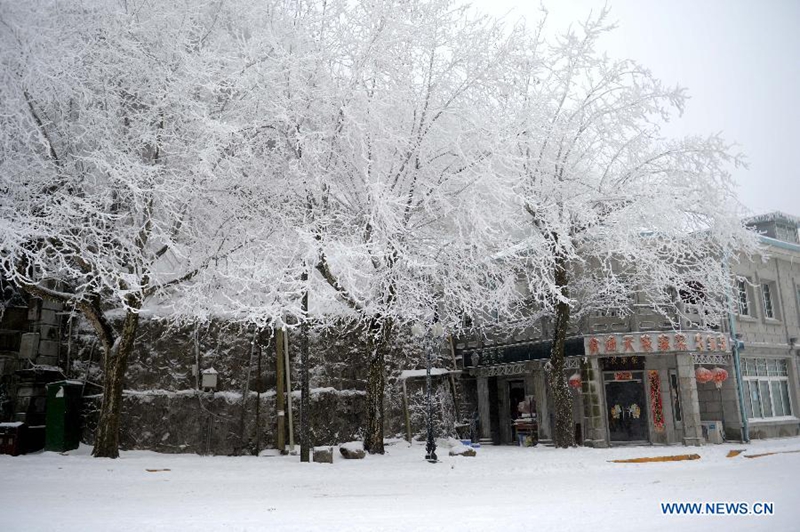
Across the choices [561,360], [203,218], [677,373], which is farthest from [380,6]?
[677,373]

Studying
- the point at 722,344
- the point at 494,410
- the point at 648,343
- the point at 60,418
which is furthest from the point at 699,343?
the point at 60,418

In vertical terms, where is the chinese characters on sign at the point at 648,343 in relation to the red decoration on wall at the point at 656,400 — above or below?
above

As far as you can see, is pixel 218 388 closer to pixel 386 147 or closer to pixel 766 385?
pixel 386 147

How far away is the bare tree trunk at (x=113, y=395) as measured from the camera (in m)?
14.1

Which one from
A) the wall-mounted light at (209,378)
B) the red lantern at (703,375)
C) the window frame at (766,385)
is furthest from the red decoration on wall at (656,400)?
the wall-mounted light at (209,378)

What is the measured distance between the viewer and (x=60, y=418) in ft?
54.0

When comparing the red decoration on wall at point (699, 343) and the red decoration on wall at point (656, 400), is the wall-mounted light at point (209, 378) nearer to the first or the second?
the red decoration on wall at point (656, 400)

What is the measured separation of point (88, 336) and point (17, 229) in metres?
8.13

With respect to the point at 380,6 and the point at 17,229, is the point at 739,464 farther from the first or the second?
the point at 17,229

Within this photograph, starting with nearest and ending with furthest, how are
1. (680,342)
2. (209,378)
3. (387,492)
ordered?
(387,492)
(209,378)
(680,342)

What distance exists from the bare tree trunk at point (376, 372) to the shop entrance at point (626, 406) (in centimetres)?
1000

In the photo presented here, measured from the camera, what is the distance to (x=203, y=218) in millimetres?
14461

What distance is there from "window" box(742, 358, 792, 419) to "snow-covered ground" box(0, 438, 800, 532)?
671 cm

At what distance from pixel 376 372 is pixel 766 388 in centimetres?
1710
